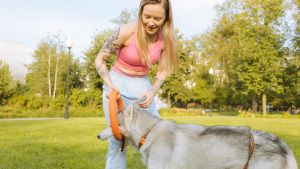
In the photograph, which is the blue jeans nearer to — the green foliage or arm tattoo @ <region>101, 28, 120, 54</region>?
arm tattoo @ <region>101, 28, 120, 54</region>

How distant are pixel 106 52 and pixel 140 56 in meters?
0.62

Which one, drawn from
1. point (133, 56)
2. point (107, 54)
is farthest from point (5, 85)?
point (133, 56)

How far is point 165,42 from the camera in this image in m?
5.45

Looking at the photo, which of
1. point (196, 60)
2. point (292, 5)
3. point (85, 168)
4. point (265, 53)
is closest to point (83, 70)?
point (196, 60)

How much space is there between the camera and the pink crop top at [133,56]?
5234mm

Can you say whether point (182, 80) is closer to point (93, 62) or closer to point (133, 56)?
point (93, 62)

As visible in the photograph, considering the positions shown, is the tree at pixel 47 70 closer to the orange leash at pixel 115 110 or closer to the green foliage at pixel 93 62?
the green foliage at pixel 93 62

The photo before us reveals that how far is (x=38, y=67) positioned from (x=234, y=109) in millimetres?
38108

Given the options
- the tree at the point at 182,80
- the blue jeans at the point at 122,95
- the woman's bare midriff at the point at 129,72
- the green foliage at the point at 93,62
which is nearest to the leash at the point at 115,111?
the blue jeans at the point at 122,95

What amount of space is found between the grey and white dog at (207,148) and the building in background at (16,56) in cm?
6600

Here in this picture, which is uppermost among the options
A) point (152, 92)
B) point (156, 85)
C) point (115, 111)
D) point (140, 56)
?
point (140, 56)

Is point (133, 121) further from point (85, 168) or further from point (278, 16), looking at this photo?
point (278, 16)

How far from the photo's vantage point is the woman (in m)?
5.12

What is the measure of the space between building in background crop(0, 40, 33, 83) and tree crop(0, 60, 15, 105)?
2059 cm
